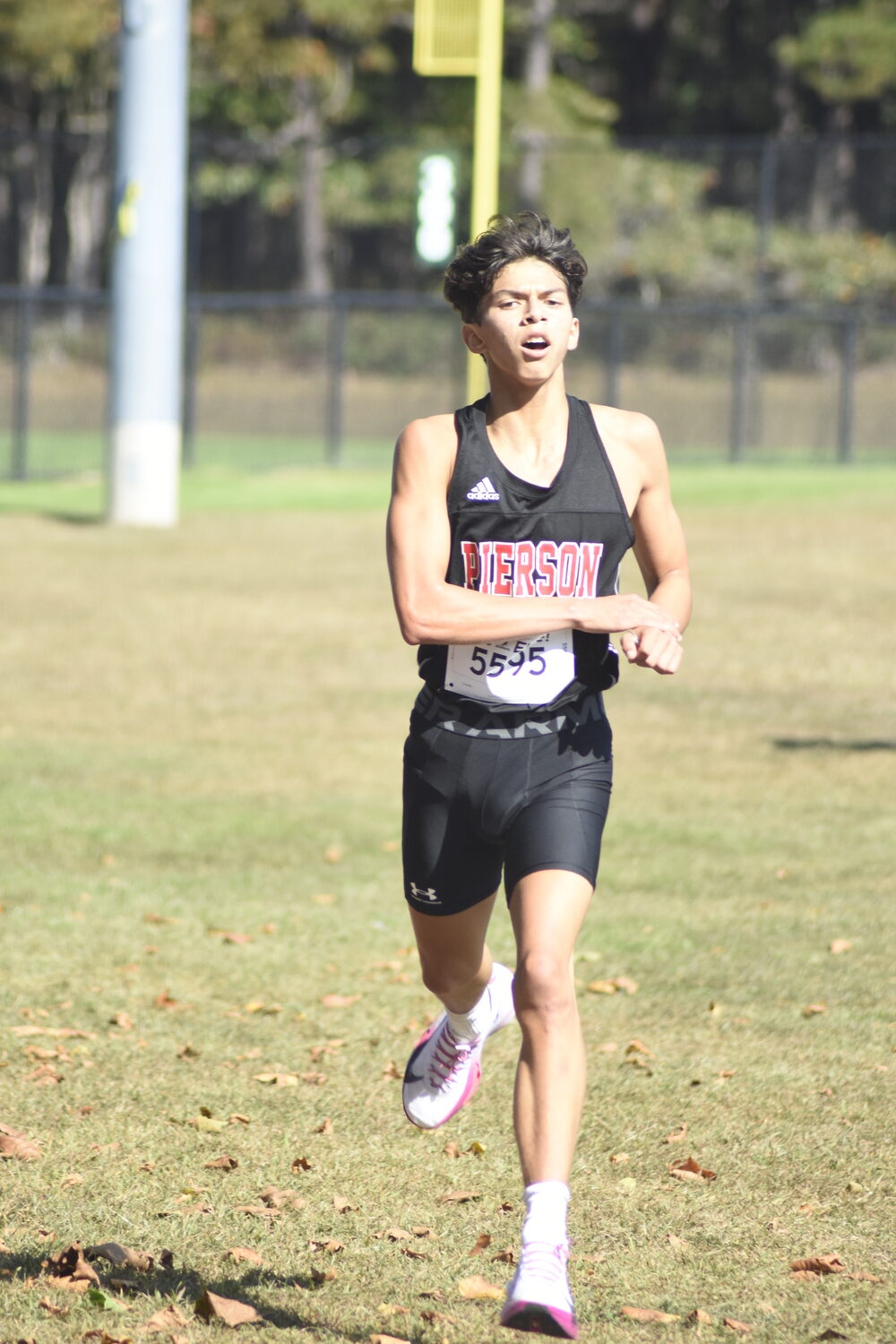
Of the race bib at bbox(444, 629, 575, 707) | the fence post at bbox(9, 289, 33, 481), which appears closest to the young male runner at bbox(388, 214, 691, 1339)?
the race bib at bbox(444, 629, 575, 707)

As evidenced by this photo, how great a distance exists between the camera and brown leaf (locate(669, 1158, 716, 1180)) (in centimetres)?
501

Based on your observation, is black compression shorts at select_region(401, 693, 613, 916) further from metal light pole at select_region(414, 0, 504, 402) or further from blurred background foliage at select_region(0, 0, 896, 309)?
blurred background foliage at select_region(0, 0, 896, 309)

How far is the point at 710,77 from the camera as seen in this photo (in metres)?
56.8

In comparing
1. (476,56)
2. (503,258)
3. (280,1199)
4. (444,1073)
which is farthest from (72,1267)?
(476,56)

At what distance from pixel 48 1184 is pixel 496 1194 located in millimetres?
1181

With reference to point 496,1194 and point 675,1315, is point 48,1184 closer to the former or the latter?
point 496,1194

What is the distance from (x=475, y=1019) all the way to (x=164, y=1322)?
1.22 m

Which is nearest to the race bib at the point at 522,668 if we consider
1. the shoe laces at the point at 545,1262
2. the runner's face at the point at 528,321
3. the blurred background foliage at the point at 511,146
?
the runner's face at the point at 528,321

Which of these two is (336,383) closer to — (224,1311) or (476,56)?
(476,56)

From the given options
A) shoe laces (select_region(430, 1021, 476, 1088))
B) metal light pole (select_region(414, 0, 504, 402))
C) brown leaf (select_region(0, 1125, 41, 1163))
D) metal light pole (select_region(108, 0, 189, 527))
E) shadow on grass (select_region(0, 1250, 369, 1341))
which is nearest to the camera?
shadow on grass (select_region(0, 1250, 369, 1341))

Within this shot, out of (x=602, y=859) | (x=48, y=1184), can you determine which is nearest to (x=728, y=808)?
(x=602, y=859)

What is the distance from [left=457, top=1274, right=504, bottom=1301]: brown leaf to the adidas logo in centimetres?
180

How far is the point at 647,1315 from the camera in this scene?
4137mm

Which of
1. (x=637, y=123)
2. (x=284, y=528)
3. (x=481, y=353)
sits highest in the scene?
(x=637, y=123)
